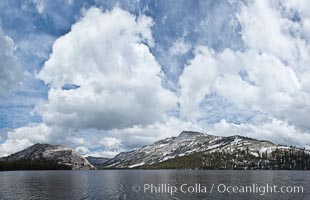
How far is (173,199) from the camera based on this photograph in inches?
3457

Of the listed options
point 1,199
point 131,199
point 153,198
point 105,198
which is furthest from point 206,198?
point 1,199

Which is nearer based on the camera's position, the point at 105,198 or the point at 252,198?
the point at 252,198

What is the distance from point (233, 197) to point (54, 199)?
50.4m

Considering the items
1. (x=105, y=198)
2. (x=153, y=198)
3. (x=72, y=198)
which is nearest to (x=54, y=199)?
(x=72, y=198)

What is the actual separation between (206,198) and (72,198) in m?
38.5

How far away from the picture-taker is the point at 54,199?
88.7 meters

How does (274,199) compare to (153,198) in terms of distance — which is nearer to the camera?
(274,199)

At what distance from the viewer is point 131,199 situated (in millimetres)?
88250

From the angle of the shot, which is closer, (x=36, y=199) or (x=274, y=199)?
(x=274, y=199)

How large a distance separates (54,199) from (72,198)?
509 centimetres

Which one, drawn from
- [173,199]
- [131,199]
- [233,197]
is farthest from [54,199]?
[233,197]

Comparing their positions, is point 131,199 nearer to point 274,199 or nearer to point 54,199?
point 54,199

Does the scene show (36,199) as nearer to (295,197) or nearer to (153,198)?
(153,198)

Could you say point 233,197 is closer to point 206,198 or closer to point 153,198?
point 206,198
